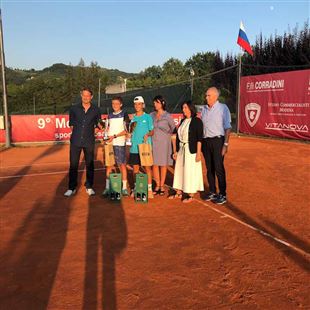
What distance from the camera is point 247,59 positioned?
31.1 meters

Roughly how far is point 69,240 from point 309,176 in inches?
239

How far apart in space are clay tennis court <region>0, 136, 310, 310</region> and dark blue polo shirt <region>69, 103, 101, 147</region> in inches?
40.9

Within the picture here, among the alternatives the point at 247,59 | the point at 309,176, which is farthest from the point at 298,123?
the point at 247,59

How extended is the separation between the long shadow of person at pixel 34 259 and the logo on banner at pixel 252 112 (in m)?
12.9

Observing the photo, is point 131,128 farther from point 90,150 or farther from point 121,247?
point 121,247

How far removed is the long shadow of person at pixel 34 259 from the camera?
340 cm

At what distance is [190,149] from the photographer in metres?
6.23

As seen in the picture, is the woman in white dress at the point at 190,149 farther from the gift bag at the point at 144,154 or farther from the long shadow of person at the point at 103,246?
the long shadow of person at the point at 103,246

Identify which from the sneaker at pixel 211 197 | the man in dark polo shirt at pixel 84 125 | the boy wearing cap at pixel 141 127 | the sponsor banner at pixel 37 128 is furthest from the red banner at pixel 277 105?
the man in dark polo shirt at pixel 84 125

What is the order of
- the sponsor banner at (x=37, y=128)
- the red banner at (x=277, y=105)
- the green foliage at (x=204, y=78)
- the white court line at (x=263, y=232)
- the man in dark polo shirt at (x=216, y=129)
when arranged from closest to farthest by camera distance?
the white court line at (x=263, y=232) → the man in dark polo shirt at (x=216, y=129) → the red banner at (x=277, y=105) → the sponsor banner at (x=37, y=128) → the green foliage at (x=204, y=78)

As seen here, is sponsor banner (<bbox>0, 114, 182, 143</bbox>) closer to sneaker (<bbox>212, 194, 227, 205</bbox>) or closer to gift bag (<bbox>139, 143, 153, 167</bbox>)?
gift bag (<bbox>139, 143, 153, 167</bbox>)

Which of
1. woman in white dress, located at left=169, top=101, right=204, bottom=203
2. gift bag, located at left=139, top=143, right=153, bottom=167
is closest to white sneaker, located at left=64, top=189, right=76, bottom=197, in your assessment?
gift bag, located at left=139, top=143, right=153, bottom=167

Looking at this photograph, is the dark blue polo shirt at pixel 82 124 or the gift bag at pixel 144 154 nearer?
the gift bag at pixel 144 154

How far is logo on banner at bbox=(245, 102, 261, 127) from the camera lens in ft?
56.8
